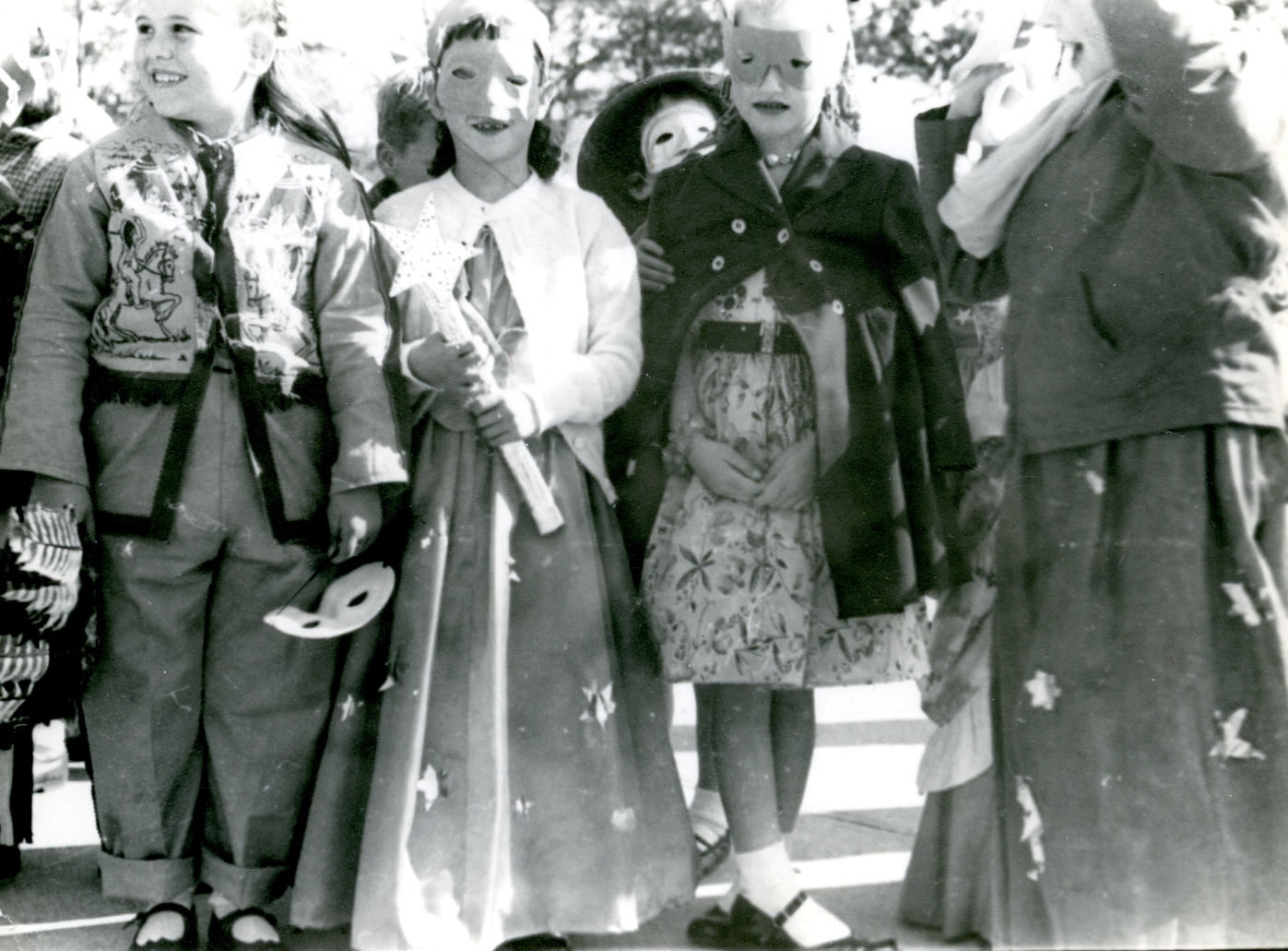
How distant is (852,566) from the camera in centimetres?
268

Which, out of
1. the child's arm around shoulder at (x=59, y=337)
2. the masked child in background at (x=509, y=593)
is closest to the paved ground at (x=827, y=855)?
the masked child in background at (x=509, y=593)

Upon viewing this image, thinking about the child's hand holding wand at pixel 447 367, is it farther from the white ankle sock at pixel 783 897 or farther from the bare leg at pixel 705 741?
the white ankle sock at pixel 783 897

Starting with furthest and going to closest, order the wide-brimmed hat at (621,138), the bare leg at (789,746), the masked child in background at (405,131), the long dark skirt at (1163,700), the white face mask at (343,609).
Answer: the wide-brimmed hat at (621,138), the masked child in background at (405,131), the bare leg at (789,746), the white face mask at (343,609), the long dark skirt at (1163,700)

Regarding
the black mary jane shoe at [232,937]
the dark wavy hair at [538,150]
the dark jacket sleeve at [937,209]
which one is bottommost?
the black mary jane shoe at [232,937]

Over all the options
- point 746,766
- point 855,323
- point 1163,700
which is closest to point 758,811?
point 746,766

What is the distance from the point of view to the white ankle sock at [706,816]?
3.04 meters

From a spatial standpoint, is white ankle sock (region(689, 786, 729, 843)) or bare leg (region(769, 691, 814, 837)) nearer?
bare leg (region(769, 691, 814, 837))

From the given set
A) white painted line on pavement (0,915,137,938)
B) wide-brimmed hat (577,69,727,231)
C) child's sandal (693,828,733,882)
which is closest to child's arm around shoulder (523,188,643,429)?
wide-brimmed hat (577,69,727,231)

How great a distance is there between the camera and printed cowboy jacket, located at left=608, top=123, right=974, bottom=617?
2.72 m

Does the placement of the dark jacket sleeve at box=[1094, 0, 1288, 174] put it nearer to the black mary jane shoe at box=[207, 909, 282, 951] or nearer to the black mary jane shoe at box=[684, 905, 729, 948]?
the black mary jane shoe at box=[684, 905, 729, 948]

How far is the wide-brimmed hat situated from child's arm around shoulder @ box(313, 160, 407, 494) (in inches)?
23.6

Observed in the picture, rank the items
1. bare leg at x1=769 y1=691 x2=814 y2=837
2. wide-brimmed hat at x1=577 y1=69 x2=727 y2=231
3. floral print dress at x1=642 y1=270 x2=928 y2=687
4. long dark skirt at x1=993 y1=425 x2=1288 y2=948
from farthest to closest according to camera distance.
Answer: wide-brimmed hat at x1=577 y1=69 x2=727 y2=231, bare leg at x1=769 y1=691 x2=814 y2=837, floral print dress at x1=642 y1=270 x2=928 y2=687, long dark skirt at x1=993 y1=425 x2=1288 y2=948

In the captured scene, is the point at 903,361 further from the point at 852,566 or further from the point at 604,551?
the point at 604,551

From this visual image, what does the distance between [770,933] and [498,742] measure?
1.98ft
